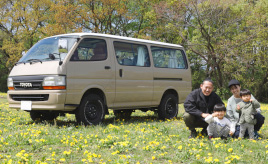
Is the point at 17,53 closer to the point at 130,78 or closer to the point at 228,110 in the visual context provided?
the point at 130,78

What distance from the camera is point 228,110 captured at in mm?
6070

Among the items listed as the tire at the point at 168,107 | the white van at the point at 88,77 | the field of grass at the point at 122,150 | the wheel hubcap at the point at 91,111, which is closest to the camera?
the field of grass at the point at 122,150

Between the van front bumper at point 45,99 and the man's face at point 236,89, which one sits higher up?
the man's face at point 236,89

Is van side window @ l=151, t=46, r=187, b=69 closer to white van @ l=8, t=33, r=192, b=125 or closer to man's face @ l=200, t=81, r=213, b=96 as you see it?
white van @ l=8, t=33, r=192, b=125

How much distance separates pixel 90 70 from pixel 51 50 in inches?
39.9

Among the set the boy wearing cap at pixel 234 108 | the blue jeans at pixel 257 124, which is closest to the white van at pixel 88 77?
the boy wearing cap at pixel 234 108

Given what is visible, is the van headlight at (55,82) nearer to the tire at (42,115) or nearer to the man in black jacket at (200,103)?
the tire at (42,115)

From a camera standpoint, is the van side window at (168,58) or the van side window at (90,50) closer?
the van side window at (90,50)

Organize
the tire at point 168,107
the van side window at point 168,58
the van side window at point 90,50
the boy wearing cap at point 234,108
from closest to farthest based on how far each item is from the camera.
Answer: the boy wearing cap at point 234,108 → the van side window at point 90,50 → the van side window at point 168,58 → the tire at point 168,107

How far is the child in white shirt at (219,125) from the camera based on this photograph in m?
5.46

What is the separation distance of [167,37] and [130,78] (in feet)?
81.1

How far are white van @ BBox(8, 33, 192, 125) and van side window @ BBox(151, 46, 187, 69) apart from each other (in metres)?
0.03

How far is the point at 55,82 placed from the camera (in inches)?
253

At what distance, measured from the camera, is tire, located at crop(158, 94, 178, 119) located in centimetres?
905
